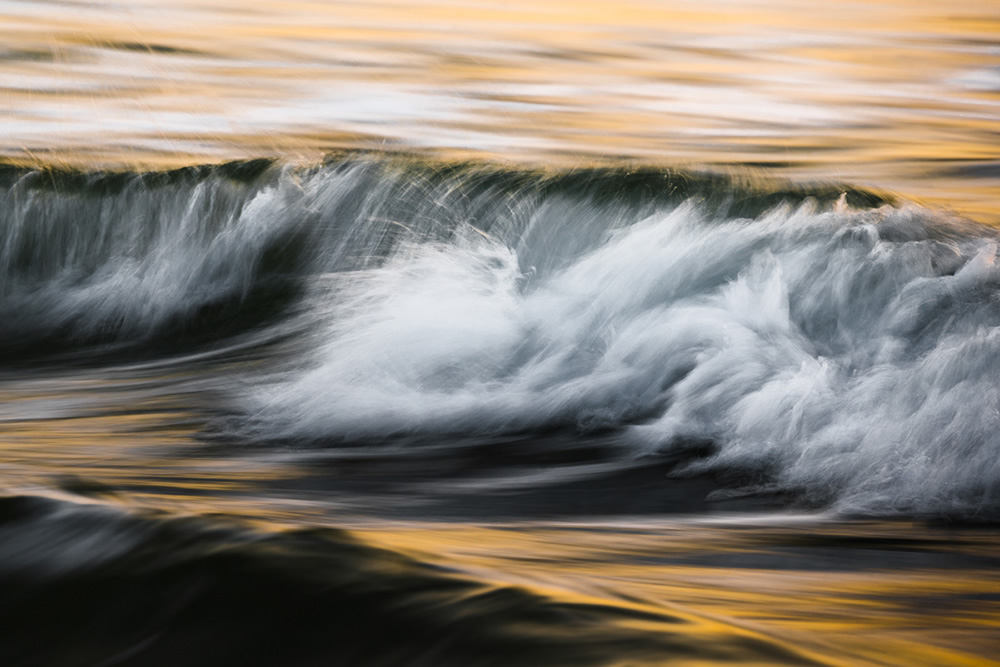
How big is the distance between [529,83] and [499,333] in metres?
3.98

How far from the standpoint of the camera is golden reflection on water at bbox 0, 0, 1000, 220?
271 inches

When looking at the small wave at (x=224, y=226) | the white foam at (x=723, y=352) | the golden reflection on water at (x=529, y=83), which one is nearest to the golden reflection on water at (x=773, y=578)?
the white foam at (x=723, y=352)

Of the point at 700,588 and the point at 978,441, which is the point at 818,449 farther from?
the point at 700,588

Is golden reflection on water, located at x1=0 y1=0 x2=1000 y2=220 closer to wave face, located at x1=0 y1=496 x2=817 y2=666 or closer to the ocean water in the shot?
the ocean water

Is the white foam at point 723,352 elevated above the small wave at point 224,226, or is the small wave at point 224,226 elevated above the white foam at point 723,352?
the small wave at point 224,226

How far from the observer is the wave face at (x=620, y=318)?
350 centimetres

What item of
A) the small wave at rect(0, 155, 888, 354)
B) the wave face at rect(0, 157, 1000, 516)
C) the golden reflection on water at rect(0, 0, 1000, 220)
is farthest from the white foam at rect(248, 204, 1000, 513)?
the golden reflection on water at rect(0, 0, 1000, 220)

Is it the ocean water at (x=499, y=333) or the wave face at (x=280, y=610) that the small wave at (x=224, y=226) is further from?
the wave face at (x=280, y=610)

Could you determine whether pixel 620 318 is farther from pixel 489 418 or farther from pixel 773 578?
pixel 773 578

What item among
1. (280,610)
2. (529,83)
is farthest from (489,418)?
(529,83)

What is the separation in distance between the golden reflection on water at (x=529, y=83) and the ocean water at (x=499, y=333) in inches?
1.4

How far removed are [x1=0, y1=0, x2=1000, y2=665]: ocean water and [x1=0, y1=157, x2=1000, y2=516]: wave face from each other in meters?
0.02

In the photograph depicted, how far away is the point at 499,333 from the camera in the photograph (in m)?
4.66

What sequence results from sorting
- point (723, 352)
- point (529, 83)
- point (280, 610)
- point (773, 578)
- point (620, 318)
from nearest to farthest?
point (280, 610)
point (773, 578)
point (723, 352)
point (620, 318)
point (529, 83)
